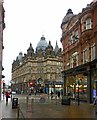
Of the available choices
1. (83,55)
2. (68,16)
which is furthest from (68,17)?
(83,55)

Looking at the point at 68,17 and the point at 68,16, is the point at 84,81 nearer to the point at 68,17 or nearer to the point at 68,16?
the point at 68,17

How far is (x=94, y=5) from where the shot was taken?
158 ft

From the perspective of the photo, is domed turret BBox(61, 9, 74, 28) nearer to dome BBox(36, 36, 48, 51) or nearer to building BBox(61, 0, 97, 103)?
building BBox(61, 0, 97, 103)

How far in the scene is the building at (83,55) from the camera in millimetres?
48438

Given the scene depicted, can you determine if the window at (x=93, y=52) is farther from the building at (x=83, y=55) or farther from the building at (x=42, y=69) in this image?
the building at (x=42, y=69)

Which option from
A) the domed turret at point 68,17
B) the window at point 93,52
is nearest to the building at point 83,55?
the window at point 93,52

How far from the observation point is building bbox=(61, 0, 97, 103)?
1907 inches

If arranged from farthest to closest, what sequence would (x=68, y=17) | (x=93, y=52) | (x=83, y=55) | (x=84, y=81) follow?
(x=68, y=17), (x=83, y=55), (x=84, y=81), (x=93, y=52)

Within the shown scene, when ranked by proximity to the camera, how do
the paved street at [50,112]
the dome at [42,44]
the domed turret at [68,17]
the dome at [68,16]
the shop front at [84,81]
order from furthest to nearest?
the dome at [42,44] < the dome at [68,16] < the domed turret at [68,17] < the shop front at [84,81] < the paved street at [50,112]

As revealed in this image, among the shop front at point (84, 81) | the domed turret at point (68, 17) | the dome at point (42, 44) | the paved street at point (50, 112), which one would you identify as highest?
the dome at point (42, 44)

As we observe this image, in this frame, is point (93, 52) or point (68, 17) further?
point (68, 17)

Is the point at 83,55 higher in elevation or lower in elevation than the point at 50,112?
higher

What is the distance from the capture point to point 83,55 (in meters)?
54.5

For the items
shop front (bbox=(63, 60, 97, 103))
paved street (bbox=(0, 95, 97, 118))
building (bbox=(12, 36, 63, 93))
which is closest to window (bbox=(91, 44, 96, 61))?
shop front (bbox=(63, 60, 97, 103))
